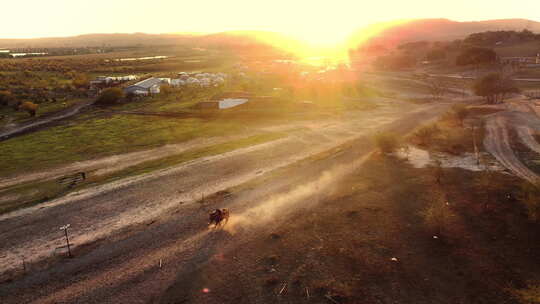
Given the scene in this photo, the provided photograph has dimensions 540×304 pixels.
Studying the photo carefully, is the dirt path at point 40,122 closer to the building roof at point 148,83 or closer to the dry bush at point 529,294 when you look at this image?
the building roof at point 148,83

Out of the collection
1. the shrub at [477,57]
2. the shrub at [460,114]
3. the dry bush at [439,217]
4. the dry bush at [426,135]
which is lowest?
the dry bush at [439,217]

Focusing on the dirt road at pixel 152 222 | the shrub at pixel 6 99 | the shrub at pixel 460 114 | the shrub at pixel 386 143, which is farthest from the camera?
the shrub at pixel 6 99

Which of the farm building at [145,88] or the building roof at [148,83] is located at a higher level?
the building roof at [148,83]

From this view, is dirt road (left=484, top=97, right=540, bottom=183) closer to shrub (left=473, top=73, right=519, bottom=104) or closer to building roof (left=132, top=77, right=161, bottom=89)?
shrub (left=473, top=73, right=519, bottom=104)

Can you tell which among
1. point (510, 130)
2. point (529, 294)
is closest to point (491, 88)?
point (510, 130)

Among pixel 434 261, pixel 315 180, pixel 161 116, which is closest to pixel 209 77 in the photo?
pixel 161 116

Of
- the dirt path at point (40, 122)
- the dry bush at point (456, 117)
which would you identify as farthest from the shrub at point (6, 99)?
the dry bush at point (456, 117)

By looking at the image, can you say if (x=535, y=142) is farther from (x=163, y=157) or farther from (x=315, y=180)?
(x=163, y=157)
